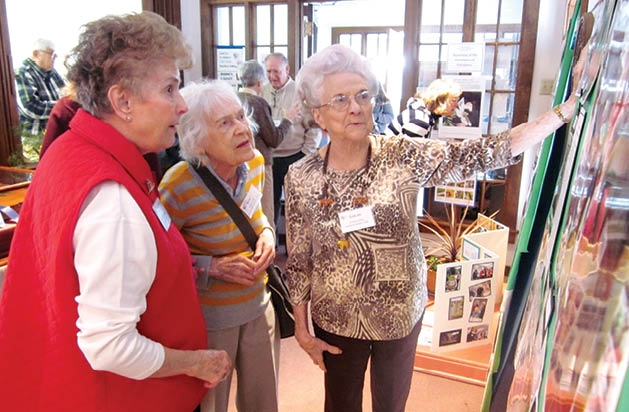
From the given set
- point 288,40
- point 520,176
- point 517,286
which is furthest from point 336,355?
point 288,40

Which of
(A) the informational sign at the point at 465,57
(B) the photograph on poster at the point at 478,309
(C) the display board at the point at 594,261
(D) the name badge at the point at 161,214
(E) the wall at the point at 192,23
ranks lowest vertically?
(B) the photograph on poster at the point at 478,309

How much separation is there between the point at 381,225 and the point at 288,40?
3532 millimetres

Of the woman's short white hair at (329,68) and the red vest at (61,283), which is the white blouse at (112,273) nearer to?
the red vest at (61,283)

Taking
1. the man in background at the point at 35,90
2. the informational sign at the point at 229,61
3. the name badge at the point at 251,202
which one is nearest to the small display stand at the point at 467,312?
the name badge at the point at 251,202

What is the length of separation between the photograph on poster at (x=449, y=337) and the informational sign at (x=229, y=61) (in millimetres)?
3203

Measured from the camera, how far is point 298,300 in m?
1.39

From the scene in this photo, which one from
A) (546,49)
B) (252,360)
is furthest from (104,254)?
(546,49)

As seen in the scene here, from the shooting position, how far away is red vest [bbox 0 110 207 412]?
82 cm

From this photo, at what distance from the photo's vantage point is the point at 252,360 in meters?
1.48

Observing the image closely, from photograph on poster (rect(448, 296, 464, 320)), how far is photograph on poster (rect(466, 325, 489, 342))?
118 millimetres

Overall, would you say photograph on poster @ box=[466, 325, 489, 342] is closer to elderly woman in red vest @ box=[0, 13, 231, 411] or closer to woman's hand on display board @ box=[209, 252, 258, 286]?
woman's hand on display board @ box=[209, 252, 258, 286]

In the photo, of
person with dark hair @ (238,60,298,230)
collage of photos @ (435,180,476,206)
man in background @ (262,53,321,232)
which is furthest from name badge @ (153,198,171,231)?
collage of photos @ (435,180,476,206)

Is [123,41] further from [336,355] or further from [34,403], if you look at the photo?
[336,355]

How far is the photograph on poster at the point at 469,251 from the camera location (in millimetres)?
2330
